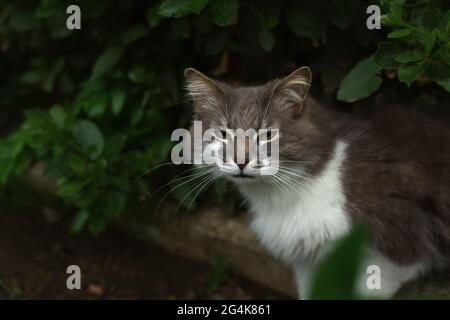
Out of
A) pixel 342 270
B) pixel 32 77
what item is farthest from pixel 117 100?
pixel 342 270

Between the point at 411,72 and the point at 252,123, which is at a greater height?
the point at 411,72

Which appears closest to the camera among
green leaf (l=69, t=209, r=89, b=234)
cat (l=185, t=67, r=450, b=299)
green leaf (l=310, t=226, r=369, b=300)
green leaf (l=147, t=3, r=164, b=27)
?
green leaf (l=310, t=226, r=369, b=300)

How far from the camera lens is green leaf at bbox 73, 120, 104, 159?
119 inches

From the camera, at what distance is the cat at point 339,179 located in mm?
2273

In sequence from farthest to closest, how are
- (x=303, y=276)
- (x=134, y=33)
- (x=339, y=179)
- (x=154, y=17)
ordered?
(x=134, y=33), (x=154, y=17), (x=303, y=276), (x=339, y=179)

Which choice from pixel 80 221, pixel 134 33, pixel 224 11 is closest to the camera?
pixel 224 11

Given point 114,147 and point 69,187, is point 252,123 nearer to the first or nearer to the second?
point 114,147

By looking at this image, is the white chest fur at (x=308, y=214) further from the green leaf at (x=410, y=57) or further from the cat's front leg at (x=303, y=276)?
the green leaf at (x=410, y=57)

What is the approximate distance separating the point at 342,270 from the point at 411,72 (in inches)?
62.3

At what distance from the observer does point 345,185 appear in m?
2.31

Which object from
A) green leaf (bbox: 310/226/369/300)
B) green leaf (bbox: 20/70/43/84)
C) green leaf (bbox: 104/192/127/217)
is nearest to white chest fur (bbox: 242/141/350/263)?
green leaf (bbox: 104/192/127/217)

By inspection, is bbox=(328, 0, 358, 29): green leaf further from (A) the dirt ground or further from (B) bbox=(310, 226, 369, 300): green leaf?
(B) bbox=(310, 226, 369, 300): green leaf

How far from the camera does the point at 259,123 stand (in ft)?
7.43
